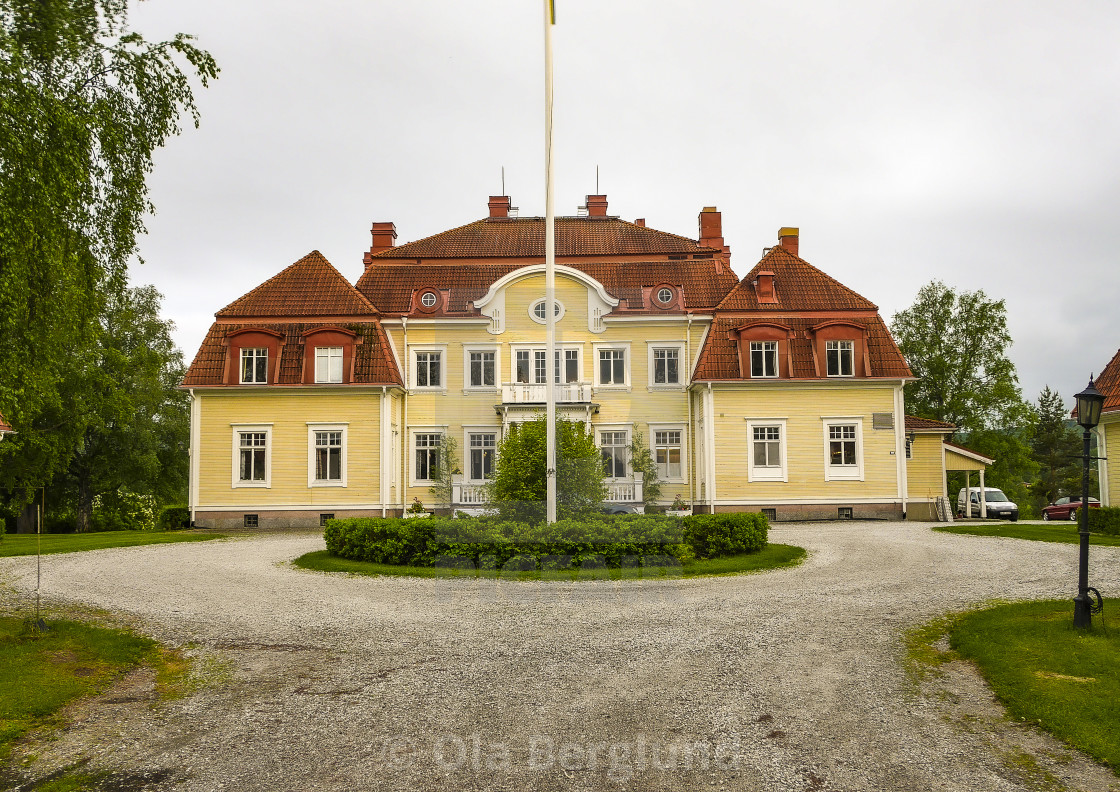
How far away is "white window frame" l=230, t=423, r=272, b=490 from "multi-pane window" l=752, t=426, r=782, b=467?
16.0 meters

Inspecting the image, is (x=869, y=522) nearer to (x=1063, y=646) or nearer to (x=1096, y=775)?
(x=1063, y=646)

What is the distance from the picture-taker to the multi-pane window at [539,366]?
1149 inches

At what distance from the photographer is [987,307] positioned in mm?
41281

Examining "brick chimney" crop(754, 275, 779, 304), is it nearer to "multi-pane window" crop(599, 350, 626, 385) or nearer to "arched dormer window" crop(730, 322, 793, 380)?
"arched dormer window" crop(730, 322, 793, 380)

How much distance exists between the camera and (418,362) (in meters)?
29.5

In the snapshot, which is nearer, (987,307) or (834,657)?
(834,657)

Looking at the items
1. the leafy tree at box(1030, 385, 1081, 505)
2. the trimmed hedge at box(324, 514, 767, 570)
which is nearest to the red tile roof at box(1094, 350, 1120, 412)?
the trimmed hedge at box(324, 514, 767, 570)

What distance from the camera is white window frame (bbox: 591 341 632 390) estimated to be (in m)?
29.3

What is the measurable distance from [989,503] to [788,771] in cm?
3263

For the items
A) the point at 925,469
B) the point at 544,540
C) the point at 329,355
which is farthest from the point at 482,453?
the point at 925,469

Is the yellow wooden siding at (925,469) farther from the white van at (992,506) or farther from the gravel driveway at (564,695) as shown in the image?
the gravel driveway at (564,695)

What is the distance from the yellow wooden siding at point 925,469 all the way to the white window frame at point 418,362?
16.0 m

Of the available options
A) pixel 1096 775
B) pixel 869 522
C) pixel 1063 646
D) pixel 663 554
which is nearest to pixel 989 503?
pixel 869 522

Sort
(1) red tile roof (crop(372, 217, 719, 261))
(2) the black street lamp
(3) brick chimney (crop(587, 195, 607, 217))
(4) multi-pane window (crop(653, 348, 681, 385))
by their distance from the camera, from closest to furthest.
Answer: (2) the black street lamp < (4) multi-pane window (crop(653, 348, 681, 385)) < (1) red tile roof (crop(372, 217, 719, 261)) < (3) brick chimney (crop(587, 195, 607, 217))
